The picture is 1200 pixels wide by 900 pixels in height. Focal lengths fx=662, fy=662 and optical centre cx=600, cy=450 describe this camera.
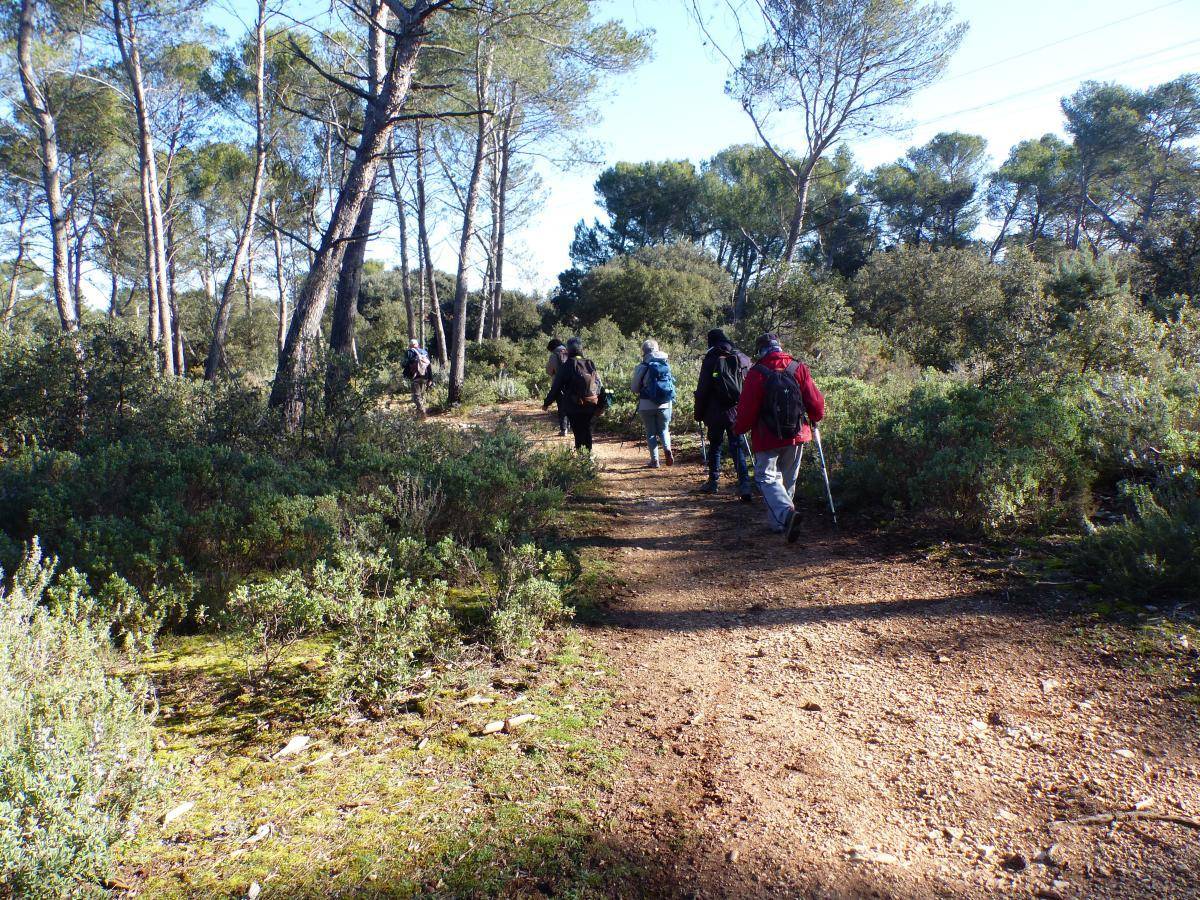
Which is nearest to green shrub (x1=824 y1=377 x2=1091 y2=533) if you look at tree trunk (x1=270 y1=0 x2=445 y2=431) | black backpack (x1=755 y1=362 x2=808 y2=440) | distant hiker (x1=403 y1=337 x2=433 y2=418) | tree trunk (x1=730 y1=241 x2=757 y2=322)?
black backpack (x1=755 y1=362 x2=808 y2=440)

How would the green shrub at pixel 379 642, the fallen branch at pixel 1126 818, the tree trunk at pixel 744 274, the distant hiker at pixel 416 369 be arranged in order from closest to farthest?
the fallen branch at pixel 1126 818
the green shrub at pixel 379 642
the distant hiker at pixel 416 369
the tree trunk at pixel 744 274

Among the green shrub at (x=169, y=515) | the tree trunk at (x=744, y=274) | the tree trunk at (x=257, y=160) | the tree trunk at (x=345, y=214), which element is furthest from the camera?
the tree trunk at (x=744, y=274)

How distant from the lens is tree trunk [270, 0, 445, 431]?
269 inches

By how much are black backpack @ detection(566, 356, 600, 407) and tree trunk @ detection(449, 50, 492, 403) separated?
310 inches

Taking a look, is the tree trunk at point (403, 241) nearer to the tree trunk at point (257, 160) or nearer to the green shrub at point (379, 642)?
the tree trunk at point (257, 160)

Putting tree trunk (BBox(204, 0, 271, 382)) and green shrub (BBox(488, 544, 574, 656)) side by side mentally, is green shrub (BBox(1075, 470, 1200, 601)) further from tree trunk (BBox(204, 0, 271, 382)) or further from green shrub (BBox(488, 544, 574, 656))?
tree trunk (BBox(204, 0, 271, 382))

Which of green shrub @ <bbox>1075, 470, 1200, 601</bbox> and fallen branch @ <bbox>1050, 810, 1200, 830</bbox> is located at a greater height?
green shrub @ <bbox>1075, 470, 1200, 601</bbox>

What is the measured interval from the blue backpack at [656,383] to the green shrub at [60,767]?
6.74 m

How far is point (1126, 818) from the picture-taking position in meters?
2.24

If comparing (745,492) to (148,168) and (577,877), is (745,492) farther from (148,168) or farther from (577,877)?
(148,168)

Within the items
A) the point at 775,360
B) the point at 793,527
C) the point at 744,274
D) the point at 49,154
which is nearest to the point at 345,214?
the point at 775,360

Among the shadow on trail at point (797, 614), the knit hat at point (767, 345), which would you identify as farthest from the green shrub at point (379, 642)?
the knit hat at point (767, 345)

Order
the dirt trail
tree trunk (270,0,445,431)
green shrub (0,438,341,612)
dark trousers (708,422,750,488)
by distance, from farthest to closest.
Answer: dark trousers (708,422,750,488) < tree trunk (270,0,445,431) < green shrub (0,438,341,612) < the dirt trail

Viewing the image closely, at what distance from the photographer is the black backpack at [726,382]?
7254 mm
